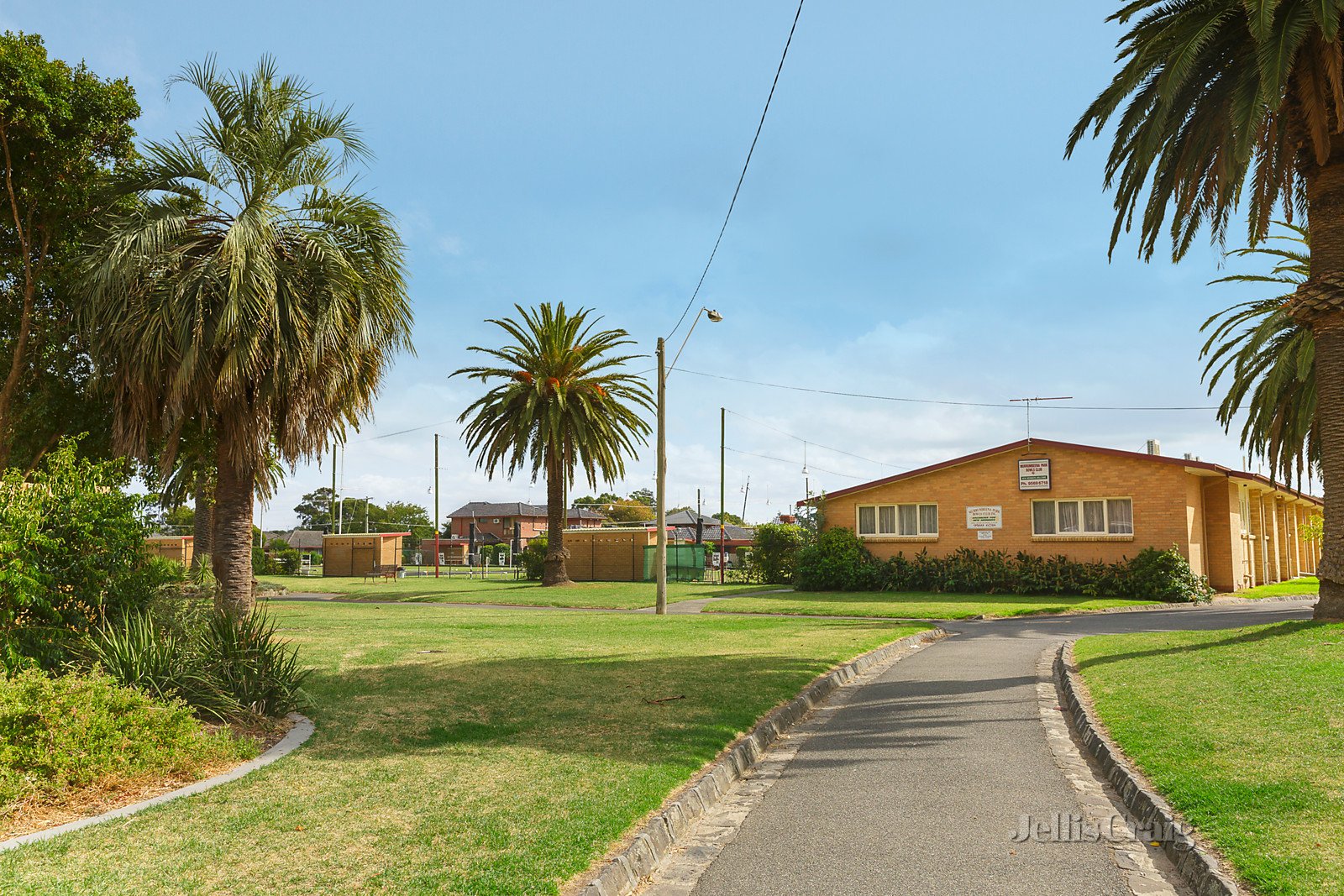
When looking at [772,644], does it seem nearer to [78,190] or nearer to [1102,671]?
[1102,671]

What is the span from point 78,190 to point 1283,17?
57.5 feet

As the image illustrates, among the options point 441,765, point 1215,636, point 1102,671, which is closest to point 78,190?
point 441,765

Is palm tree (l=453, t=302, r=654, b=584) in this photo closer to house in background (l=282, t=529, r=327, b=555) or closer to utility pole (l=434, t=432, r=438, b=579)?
utility pole (l=434, t=432, r=438, b=579)

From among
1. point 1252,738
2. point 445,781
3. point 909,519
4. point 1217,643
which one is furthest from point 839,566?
point 445,781

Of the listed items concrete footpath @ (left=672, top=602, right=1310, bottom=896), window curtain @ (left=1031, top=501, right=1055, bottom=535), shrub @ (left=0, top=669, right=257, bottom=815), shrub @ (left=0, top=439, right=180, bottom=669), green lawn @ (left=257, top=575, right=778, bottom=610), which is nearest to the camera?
concrete footpath @ (left=672, top=602, right=1310, bottom=896)

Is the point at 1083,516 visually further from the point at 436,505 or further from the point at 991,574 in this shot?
the point at 436,505

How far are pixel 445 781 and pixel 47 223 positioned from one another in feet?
43.4

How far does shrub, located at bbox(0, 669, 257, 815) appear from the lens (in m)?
5.57

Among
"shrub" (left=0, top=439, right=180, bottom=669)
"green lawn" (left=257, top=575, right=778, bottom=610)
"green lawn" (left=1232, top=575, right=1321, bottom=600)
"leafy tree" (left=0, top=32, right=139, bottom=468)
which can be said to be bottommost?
"green lawn" (left=257, top=575, right=778, bottom=610)

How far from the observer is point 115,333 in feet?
45.9

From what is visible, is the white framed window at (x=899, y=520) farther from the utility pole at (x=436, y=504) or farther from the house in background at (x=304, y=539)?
the house in background at (x=304, y=539)

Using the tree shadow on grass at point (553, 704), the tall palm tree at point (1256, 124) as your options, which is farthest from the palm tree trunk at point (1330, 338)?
the tree shadow on grass at point (553, 704)

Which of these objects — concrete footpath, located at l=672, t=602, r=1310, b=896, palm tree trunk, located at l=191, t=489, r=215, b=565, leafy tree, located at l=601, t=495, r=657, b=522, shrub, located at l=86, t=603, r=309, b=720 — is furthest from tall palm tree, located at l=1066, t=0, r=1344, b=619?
leafy tree, located at l=601, t=495, r=657, b=522

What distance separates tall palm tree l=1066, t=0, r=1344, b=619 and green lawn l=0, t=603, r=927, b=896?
8015 mm
